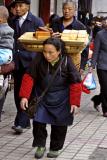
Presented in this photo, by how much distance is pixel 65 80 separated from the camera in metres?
6.08

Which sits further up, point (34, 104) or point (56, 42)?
point (56, 42)

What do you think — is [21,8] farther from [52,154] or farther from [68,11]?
[52,154]

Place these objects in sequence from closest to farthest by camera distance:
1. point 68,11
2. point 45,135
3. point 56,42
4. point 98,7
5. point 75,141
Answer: point 56,42, point 45,135, point 75,141, point 68,11, point 98,7

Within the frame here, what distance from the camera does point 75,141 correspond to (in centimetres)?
718

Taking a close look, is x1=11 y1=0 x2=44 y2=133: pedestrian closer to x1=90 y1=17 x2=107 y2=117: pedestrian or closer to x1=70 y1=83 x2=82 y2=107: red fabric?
x1=70 y1=83 x2=82 y2=107: red fabric

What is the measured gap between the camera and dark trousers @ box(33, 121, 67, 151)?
6137mm

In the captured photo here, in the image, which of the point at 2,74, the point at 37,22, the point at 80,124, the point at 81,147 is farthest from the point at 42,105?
the point at 80,124

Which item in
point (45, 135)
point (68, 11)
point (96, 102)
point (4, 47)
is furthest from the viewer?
point (96, 102)

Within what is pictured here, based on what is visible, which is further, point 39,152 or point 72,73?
point 39,152

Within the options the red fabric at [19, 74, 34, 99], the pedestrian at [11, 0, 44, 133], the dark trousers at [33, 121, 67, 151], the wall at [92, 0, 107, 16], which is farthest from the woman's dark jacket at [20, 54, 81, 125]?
the wall at [92, 0, 107, 16]

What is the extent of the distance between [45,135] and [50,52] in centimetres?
105

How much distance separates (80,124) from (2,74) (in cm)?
275

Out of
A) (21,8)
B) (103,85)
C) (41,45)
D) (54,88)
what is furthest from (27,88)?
(103,85)

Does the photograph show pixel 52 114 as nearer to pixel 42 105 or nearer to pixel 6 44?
pixel 42 105
